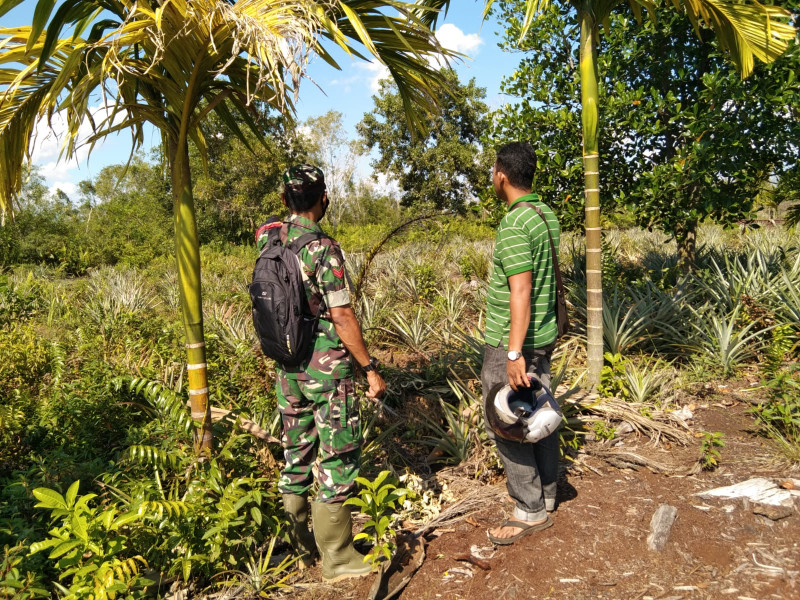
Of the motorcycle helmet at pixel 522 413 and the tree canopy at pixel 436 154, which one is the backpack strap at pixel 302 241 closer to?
the motorcycle helmet at pixel 522 413

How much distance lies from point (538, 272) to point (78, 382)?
134 inches

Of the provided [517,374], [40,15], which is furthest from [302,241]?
[40,15]

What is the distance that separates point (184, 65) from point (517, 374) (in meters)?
2.29

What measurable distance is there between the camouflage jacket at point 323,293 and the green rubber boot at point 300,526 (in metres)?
0.67

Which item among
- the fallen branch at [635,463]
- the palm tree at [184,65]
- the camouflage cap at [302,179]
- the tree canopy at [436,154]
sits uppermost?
the tree canopy at [436,154]

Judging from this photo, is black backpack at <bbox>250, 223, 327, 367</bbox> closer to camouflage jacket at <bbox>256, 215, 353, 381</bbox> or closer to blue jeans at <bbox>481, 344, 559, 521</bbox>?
camouflage jacket at <bbox>256, 215, 353, 381</bbox>

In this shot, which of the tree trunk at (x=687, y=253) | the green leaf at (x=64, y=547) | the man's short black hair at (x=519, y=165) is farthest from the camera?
the tree trunk at (x=687, y=253)

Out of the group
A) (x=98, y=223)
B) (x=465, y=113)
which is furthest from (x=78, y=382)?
(x=465, y=113)

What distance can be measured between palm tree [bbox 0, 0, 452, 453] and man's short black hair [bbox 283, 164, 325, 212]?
1.06ft

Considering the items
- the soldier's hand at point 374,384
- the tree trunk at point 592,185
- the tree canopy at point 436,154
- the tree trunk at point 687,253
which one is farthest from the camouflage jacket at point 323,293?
the tree canopy at point 436,154

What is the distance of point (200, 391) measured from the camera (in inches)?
118

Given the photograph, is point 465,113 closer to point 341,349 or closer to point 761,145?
point 761,145

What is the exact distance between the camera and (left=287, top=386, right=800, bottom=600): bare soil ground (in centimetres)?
237

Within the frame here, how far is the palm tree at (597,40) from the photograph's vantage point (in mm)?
3577
